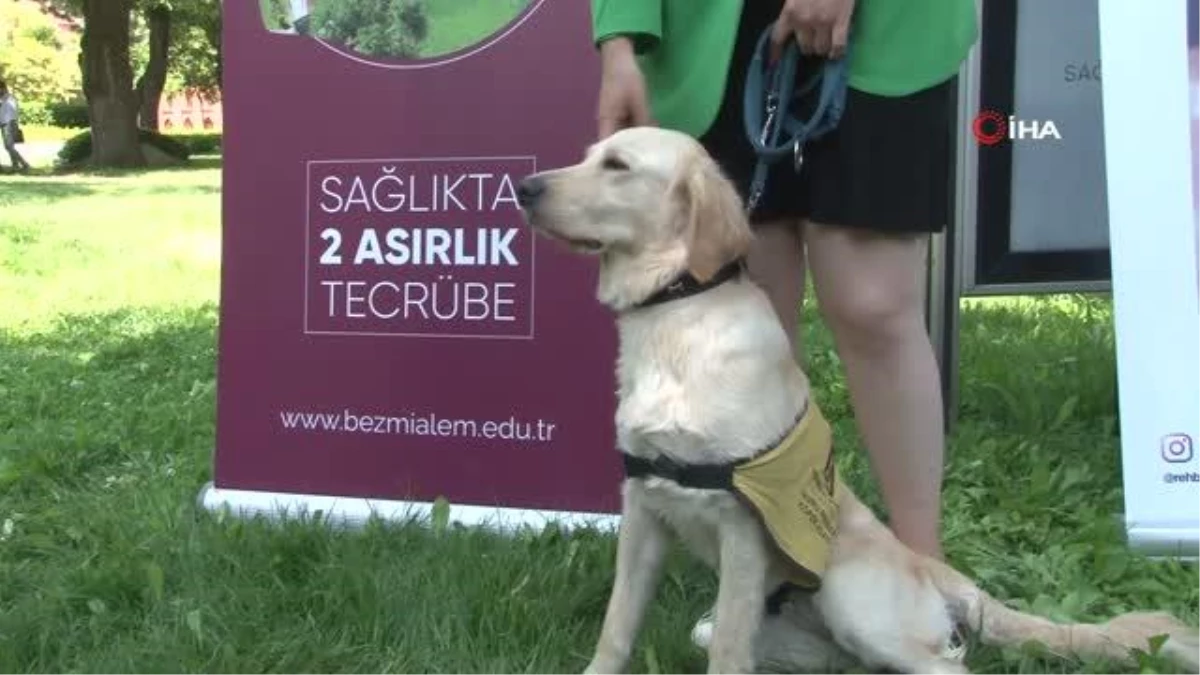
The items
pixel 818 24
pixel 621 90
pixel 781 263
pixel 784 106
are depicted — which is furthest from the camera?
pixel 781 263

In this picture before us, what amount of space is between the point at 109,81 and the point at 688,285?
25161mm

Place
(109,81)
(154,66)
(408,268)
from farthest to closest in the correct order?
(154,66), (109,81), (408,268)

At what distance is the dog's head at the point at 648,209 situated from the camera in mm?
2340

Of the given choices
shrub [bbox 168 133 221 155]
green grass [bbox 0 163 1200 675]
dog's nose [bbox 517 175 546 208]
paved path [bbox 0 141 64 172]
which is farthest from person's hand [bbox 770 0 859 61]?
shrub [bbox 168 133 221 155]

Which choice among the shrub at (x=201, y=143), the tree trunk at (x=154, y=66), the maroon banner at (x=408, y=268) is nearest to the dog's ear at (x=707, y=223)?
the maroon banner at (x=408, y=268)

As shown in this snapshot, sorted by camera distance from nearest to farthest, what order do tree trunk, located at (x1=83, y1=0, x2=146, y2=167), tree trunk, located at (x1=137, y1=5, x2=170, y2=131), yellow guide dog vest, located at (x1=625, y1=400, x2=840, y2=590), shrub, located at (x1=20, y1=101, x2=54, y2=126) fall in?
yellow guide dog vest, located at (x1=625, y1=400, x2=840, y2=590)
tree trunk, located at (x1=83, y1=0, x2=146, y2=167)
tree trunk, located at (x1=137, y1=5, x2=170, y2=131)
shrub, located at (x1=20, y1=101, x2=54, y2=126)

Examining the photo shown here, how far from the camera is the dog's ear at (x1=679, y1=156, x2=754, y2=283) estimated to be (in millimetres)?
Result: 2330

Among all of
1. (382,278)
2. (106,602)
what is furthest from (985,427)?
(106,602)

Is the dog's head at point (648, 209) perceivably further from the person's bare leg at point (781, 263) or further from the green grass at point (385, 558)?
the green grass at point (385, 558)

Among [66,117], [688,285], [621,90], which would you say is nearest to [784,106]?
[621,90]

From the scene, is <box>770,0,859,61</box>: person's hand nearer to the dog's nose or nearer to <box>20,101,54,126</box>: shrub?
the dog's nose

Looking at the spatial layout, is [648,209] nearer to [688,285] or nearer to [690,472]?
[688,285]

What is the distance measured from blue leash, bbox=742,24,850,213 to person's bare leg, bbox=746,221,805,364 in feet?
0.65

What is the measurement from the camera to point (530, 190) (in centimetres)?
239
